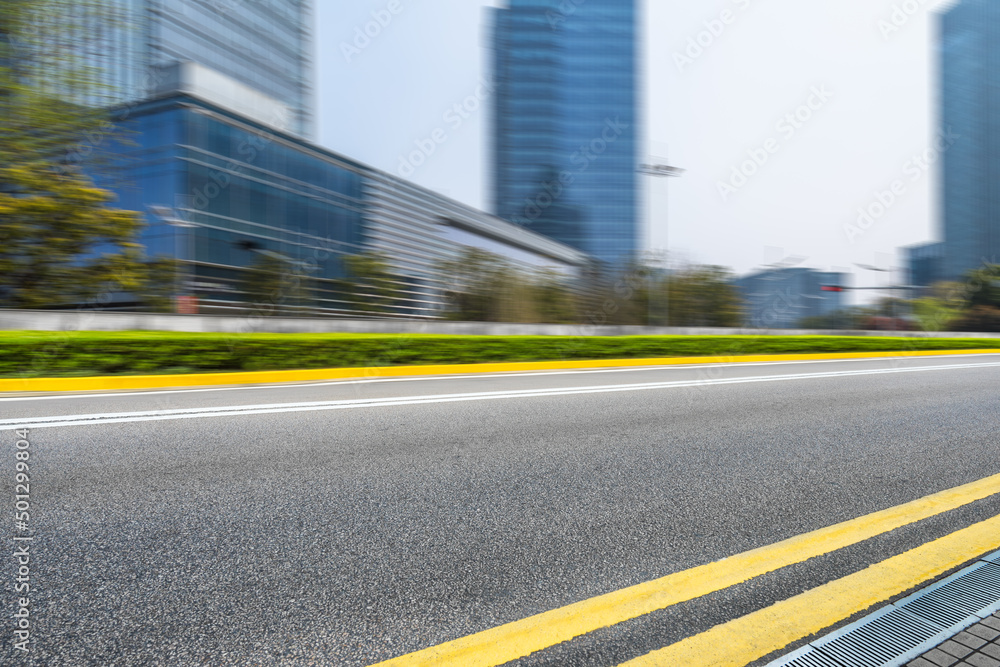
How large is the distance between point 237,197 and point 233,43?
2960 cm

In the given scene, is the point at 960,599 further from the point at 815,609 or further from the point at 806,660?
the point at 806,660

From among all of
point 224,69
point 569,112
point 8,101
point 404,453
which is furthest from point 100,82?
point 569,112

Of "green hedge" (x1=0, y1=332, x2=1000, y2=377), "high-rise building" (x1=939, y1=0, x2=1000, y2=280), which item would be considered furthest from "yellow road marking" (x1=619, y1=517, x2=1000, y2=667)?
"high-rise building" (x1=939, y1=0, x2=1000, y2=280)

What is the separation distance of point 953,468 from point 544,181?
3168 inches

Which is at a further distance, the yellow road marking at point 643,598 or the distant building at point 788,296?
the distant building at point 788,296

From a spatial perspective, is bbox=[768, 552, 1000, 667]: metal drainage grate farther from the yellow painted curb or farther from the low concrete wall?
the low concrete wall

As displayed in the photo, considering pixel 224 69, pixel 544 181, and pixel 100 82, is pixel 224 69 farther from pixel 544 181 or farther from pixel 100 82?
pixel 544 181

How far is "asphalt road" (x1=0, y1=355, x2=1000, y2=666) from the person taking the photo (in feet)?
6.03

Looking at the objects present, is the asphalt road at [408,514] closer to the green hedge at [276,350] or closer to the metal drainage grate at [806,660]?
the metal drainage grate at [806,660]

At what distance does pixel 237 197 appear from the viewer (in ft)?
76.8

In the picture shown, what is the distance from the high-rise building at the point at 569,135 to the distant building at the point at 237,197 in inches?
2130

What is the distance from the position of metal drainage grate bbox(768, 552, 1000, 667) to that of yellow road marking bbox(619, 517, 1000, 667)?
→ 0.07 meters

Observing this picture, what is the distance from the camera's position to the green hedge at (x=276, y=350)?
27.9 feet

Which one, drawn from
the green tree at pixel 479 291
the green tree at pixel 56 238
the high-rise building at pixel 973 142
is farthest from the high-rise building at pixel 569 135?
the green tree at pixel 56 238
